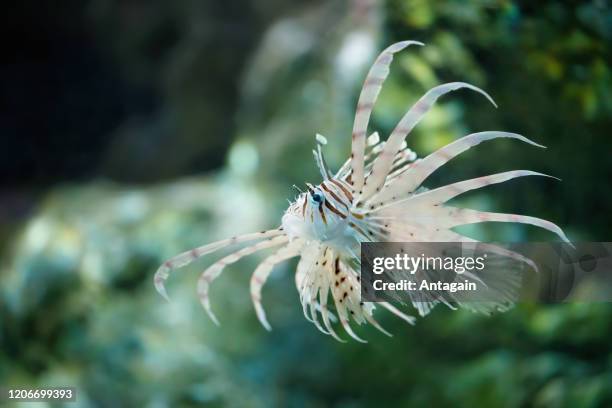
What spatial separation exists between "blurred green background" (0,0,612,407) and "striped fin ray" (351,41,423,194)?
1.23 ft

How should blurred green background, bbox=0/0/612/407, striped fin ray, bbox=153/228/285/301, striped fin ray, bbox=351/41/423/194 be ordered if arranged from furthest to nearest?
blurred green background, bbox=0/0/612/407 → striped fin ray, bbox=153/228/285/301 → striped fin ray, bbox=351/41/423/194

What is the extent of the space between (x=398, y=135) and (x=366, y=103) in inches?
2.7

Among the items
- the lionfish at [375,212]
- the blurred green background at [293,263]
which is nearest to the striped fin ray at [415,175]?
the lionfish at [375,212]

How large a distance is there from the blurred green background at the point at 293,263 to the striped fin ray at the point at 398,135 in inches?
14.1

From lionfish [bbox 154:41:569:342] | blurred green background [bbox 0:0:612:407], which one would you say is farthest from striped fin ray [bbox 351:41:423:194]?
blurred green background [bbox 0:0:612:407]

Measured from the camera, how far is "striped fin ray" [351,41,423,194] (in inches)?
32.3

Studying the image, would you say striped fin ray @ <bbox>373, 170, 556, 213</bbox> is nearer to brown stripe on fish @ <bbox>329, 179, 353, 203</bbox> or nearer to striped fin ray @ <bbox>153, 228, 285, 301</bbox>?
brown stripe on fish @ <bbox>329, 179, 353, 203</bbox>

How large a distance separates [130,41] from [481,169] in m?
4.04

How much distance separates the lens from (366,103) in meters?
0.85

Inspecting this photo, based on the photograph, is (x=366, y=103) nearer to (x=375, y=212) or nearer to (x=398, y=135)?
(x=398, y=135)

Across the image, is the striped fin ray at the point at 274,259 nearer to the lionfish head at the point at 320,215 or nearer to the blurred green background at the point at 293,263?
the lionfish head at the point at 320,215

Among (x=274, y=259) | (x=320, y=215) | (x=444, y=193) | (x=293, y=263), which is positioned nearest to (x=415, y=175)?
(x=444, y=193)

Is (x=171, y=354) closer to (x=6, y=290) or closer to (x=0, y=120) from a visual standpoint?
(x=6, y=290)

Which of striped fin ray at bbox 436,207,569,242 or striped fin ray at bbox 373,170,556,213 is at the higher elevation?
striped fin ray at bbox 373,170,556,213
